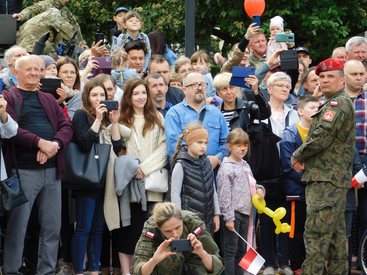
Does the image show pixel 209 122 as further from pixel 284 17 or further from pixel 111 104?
pixel 284 17

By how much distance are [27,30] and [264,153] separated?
4.75m

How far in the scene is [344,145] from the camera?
11805 millimetres

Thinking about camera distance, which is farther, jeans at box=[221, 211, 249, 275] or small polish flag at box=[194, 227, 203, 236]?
jeans at box=[221, 211, 249, 275]

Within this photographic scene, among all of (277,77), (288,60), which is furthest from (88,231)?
(288,60)

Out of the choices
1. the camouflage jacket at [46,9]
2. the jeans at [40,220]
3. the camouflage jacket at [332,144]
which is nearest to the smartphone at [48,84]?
the jeans at [40,220]

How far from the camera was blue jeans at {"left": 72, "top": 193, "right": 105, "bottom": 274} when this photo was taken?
1195 centimetres

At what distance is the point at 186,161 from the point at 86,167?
3.19 feet

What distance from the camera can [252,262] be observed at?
38.8 ft

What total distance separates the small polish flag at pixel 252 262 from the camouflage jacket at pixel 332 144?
864mm

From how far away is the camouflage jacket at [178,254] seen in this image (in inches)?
385

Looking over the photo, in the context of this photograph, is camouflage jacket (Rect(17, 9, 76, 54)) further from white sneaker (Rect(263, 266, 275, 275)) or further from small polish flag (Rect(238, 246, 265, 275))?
small polish flag (Rect(238, 246, 265, 275))

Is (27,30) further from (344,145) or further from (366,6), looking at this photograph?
(366,6)

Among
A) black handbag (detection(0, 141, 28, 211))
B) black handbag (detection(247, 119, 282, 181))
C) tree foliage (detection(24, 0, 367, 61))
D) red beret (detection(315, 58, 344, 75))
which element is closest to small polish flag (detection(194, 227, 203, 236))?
black handbag (detection(0, 141, 28, 211))

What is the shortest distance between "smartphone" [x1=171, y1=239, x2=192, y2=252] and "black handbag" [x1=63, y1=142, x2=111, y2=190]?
8.29ft
